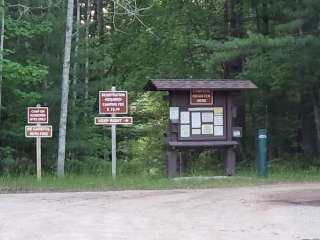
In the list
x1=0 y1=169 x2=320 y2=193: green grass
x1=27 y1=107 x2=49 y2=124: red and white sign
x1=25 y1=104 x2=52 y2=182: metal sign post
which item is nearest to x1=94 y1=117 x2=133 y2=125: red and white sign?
x1=25 y1=104 x2=52 y2=182: metal sign post

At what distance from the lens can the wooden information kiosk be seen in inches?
734

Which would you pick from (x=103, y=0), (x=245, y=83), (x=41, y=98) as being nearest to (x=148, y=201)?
(x=245, y=83)

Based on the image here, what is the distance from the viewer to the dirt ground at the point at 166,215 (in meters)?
9.52

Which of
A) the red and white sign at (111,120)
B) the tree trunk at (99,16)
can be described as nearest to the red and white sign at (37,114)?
the red and white sign at (111,120)

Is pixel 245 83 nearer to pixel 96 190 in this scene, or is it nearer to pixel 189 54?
pixel 96 190

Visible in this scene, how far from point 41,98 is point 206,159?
368 inches

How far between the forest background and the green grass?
3.17 metres

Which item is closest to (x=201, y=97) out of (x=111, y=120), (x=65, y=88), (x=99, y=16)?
(x=111, y=120)

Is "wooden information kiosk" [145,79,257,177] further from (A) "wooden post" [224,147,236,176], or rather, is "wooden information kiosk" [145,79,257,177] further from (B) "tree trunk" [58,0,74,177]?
(B) "tree trunk" [58,0,74,177]

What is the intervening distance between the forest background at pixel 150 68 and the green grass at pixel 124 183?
125 inches

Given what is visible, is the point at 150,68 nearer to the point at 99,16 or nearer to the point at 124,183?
the point at 99,16

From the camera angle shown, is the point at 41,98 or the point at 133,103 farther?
the point at 133,103

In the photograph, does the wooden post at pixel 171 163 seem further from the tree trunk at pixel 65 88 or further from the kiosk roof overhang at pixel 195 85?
the tree trunk at pixel 65 88

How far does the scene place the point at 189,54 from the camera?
30422 millimetres
